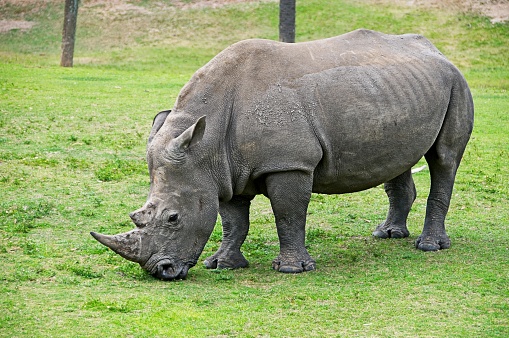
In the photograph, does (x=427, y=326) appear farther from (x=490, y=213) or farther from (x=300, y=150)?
(x=490, y=213)

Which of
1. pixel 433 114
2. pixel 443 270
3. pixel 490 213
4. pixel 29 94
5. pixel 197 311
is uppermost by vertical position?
pixel 433 114

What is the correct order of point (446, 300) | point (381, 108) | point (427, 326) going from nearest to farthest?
point (427, 326) → point (446, 300) → point (381, 108)

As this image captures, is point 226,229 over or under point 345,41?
under

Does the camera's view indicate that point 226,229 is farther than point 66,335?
Yes

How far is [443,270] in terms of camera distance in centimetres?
814

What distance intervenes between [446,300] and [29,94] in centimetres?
1351

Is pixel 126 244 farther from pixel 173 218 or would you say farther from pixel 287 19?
pixel 287 19

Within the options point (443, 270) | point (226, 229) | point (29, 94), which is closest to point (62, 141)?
point (29, 94)

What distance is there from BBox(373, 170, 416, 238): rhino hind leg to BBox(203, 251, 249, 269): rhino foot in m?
2.10

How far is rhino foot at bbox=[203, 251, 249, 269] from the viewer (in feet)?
27.1

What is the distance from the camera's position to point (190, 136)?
7406 millimetres

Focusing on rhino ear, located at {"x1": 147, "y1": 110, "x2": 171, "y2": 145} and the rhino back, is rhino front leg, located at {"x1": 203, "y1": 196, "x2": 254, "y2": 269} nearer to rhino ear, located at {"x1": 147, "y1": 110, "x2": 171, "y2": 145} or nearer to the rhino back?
the rhino back

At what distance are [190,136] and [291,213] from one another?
4.16 feet

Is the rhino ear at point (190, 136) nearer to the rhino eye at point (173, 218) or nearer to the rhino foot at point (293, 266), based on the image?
the rhino eye at point (173, 218)
